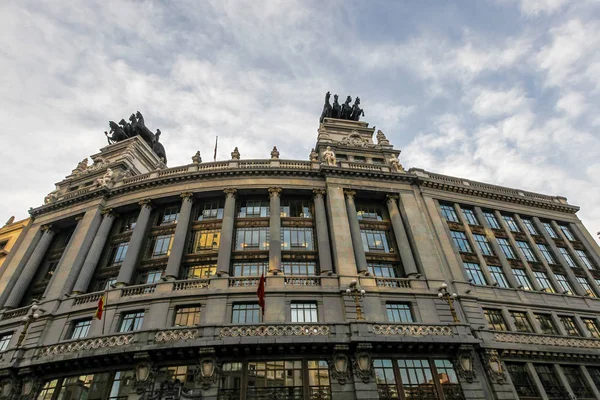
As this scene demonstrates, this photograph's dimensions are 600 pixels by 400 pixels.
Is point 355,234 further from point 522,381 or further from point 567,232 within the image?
point 567,232

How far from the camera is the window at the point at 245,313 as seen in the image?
93.5 ft

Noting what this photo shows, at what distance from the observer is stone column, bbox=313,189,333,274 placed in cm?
3212

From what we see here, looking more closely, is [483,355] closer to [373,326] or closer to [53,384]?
[373,326]

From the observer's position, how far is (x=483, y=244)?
39.5 meters

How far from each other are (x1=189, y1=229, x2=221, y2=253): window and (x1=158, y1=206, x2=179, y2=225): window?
4.32 metres

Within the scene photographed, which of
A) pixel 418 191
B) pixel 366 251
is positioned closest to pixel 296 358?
pixel 366 251

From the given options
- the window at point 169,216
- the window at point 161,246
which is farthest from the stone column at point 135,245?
the window at point 169,216

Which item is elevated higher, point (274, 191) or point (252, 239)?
point (274, 191)

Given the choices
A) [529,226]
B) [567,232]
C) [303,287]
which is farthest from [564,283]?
[303,287]

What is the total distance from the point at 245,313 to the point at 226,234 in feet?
27.8

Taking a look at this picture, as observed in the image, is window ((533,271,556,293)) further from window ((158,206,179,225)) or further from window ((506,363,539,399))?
window ((158,206,179,225))

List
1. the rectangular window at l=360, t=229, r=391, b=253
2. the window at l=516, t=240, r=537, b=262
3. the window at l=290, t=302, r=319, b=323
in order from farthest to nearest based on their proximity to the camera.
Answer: the window at l=516, t=240, r=537, b=262
the rectangular window at l=360, t=229, r=391, b=253
the window at l=290, t=302, r=319, b=323

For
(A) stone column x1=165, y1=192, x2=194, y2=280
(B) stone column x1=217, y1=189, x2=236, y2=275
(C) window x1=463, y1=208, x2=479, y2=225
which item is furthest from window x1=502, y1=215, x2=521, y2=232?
(A) stone column x1=165, y1=192, x2=194, y2=280

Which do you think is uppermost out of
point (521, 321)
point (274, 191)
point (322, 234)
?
point (274, 191)
